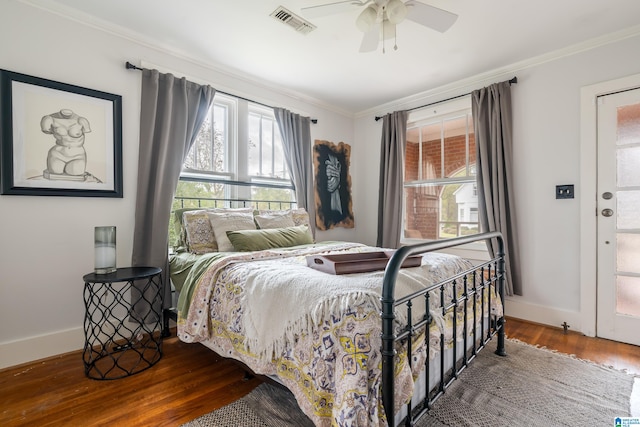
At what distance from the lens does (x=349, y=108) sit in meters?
4.24

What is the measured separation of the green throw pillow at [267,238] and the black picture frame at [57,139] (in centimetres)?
100

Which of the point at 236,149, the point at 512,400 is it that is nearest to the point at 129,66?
the point at 236,149

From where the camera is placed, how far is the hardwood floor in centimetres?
151

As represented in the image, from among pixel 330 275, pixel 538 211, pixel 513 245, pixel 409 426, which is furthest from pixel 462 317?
pixel 538 211

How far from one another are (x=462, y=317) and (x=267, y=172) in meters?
2.50

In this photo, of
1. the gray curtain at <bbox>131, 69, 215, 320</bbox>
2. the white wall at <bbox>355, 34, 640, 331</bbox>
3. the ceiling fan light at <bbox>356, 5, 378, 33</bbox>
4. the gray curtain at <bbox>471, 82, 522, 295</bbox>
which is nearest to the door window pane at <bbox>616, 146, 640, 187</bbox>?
the white wall at <bbox>355, 34, 640, 331</bbox>

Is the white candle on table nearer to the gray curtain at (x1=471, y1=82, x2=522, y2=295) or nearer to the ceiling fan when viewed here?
the ceiling fan

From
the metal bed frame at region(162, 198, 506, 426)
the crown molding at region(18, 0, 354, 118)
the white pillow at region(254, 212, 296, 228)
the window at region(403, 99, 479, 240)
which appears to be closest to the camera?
the metal bed frame at region(162, 198, 506, 426)

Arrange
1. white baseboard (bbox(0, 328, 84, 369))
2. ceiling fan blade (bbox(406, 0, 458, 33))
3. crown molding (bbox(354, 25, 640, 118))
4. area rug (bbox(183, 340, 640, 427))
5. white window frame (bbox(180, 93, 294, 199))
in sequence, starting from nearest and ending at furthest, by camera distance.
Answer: area rug (bbox(183, 340, 640, 427)) < ceiling fan blade (bbox(406, 0, 458, 33)) < white baseboard (bbox(0, 328, 84, 369)) < crown molding (bbox(354, 25, 640, 118)) < white window frame (bbox(180, 93, 294, 199))

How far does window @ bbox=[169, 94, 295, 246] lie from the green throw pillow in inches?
30.0

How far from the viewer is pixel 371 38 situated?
2.09 meters

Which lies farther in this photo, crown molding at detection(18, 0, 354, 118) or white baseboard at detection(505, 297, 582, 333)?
white baseboard at detection(505, 297, 582, 333)

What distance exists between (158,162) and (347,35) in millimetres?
1870

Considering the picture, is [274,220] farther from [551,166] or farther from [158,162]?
[551,166]
